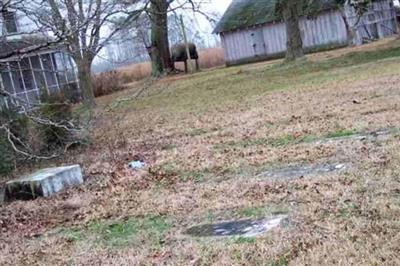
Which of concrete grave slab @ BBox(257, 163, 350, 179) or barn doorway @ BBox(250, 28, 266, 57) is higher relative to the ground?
barn doorway @ BBox(250, 28, 266, 57)

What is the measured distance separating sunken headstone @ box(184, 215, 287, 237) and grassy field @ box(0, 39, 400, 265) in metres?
0.12

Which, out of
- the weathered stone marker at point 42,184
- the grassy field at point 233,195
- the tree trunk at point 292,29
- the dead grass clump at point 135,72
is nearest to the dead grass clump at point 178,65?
the dead grass clump at point 135,72

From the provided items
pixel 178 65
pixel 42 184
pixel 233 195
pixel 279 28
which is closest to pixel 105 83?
pixel 279 28

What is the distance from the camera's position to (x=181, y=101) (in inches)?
→ 738

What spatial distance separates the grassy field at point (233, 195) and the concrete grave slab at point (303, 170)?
145 millimetres

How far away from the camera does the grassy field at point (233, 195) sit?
14.4 ft

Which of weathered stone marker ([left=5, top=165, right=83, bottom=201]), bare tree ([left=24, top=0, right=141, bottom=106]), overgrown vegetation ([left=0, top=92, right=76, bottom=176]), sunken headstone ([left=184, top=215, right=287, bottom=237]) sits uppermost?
bare tree ([left=24, top=0, right=141, bottom=106])

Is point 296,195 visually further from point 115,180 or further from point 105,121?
point 105,121

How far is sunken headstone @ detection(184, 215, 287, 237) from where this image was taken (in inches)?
191

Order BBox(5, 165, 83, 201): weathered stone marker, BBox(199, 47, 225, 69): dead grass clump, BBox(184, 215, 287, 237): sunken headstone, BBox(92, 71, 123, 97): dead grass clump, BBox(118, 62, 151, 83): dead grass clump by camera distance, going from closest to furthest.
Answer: BBox(184, 215, 287, 237): sunken headstone, BBox(5, 165, 83, 201): weathered stone marker, BBox(92, 71, 123, 97): dead grass clump, BBox(118, 62, 151, 83): dead grass clump, BBox(199, 47, 225, 69): dead grass clump

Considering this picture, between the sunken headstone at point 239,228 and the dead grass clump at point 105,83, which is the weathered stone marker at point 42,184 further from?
the dead grass clump at point 105,83

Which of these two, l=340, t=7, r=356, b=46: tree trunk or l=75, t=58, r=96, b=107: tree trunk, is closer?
l=75, t=58, r=96, b=107: tree trunk

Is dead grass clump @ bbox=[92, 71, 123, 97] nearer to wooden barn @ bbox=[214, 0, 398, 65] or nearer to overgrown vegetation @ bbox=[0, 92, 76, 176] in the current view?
wooden barn @ bbox=[214, 0, 398, 65]

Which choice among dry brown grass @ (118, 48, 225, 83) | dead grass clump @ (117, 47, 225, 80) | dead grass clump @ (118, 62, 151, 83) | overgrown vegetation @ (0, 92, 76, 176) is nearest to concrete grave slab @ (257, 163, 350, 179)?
overgrown vegetation @ (0, 92, 76, 176)
